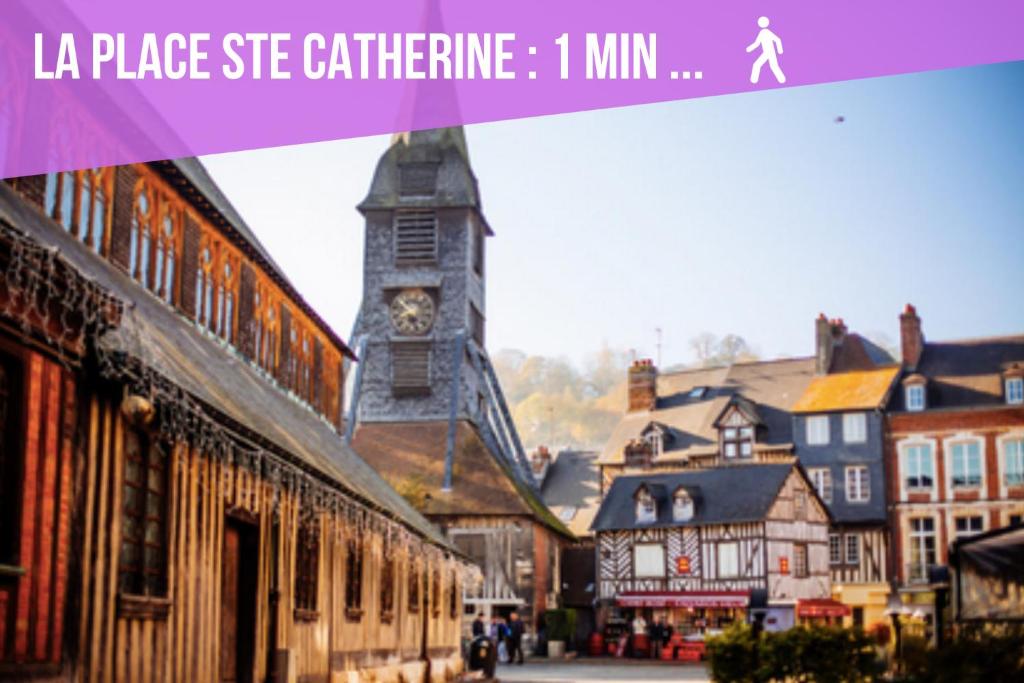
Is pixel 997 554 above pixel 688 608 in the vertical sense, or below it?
above

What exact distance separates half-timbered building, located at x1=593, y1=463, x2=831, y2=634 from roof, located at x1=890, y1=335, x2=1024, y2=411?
6.93 metres

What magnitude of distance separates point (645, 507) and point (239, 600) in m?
33.4

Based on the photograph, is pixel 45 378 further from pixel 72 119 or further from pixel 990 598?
pixel 990 598

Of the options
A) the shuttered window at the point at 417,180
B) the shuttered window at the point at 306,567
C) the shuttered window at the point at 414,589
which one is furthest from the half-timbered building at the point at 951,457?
the shuttered window at the point at 306,567

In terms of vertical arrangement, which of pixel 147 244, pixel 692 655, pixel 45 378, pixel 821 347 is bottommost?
pixel 692 655

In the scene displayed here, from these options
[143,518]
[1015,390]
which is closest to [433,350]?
[1015,390]

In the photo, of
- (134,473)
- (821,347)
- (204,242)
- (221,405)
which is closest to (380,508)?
(204,242)

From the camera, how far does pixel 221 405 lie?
12.4 meters

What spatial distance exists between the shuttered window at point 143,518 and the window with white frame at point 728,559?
34.7m

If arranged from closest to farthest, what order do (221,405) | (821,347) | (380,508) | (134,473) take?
(134,473)
(221,405)
(380,508)
(821,347)

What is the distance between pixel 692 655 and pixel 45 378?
117ft

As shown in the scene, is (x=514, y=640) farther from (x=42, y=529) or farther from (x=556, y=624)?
(x=42, y=529)

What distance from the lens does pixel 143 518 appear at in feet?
35.3

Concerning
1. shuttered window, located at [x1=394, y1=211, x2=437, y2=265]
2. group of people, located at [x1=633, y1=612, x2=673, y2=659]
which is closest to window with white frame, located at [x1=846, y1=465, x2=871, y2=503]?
group of people, located at [x1=633, y1=612, x2=673, y2=659]
